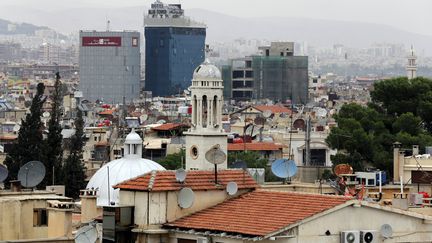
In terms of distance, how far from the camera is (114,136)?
73812mm

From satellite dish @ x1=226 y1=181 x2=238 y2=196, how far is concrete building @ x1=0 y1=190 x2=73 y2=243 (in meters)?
1.77

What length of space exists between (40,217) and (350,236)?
382 cm

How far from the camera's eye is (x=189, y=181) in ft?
68.9

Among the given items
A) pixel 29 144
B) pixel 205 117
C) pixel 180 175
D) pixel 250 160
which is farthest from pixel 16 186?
pixel 250 160

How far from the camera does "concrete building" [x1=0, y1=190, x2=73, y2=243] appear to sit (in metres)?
21.0

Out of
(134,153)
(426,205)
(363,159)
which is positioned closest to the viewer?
(426,205)

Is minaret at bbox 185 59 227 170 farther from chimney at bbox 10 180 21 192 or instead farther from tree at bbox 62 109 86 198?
chimney at bbox 10 180 21 192

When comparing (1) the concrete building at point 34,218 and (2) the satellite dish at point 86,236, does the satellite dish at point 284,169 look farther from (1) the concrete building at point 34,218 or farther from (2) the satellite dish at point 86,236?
(2) the satellite dish at point 86,236

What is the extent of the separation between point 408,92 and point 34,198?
33238 millimetres

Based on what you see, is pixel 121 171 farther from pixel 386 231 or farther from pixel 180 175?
pixel 386 231

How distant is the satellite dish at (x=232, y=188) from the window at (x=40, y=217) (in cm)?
209

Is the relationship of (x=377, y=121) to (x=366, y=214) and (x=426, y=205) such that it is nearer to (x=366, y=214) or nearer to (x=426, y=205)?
(x=426, y=205)

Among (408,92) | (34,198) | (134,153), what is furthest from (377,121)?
(34,198)

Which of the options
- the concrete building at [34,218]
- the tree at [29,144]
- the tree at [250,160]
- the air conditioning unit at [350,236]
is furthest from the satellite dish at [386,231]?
the tree at [250,160]
